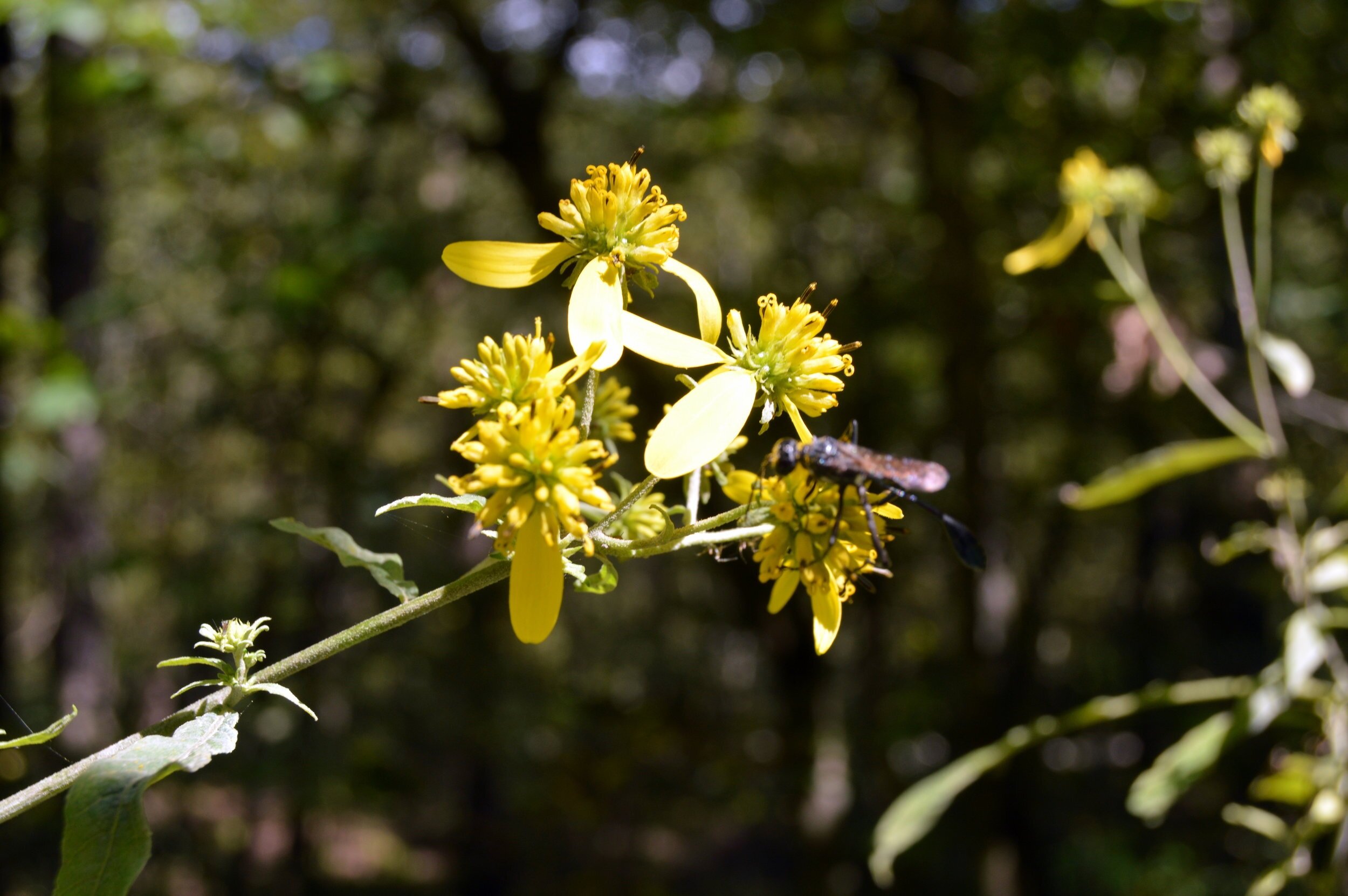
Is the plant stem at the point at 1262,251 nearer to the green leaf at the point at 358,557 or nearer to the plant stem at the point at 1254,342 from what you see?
the plant stem at the point at 1254,342

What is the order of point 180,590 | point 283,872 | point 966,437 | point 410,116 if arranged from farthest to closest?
point 283,872 < point 180,590 < point 410,116 < point 966,437

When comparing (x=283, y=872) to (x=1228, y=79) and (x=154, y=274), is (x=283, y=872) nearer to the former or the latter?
(x=154, y=274)

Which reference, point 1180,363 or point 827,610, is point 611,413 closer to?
point 827,610

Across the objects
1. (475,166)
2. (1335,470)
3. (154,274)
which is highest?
(154,274)

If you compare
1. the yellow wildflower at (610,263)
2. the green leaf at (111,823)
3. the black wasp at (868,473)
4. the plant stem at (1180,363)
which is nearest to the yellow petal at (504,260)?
the yellow wildflower at (610,263)

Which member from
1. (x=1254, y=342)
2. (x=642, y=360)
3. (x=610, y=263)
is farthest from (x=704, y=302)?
(x=642, y=360)

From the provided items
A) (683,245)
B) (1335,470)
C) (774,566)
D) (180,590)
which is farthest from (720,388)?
(683,245)
